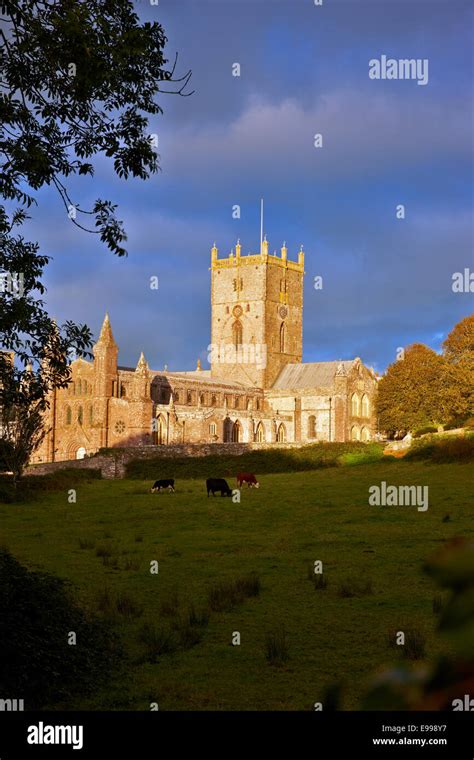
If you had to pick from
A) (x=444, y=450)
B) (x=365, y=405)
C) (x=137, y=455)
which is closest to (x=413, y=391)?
(x=365, y=405)

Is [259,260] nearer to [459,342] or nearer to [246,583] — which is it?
[459,342]

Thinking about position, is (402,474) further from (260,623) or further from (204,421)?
(204,421)

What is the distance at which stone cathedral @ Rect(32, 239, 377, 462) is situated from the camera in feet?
277

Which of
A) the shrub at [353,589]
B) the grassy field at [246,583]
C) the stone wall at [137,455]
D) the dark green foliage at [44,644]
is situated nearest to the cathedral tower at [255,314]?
the stone wall at [137,455]

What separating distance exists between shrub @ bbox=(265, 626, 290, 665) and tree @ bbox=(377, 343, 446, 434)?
58.7 m

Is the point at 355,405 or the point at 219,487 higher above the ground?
the point at 355,405

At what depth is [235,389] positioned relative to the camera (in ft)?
341

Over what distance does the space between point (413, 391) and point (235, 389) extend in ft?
100

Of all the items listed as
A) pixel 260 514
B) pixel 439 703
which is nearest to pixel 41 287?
pixel 439 703

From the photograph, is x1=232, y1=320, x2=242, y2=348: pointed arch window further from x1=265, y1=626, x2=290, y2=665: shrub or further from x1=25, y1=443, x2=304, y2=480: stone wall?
x1=265, y1=626, x2=290, y2=665: shrub

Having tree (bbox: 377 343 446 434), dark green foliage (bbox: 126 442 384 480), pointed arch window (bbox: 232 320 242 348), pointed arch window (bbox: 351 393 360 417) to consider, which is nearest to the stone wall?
dark green foliage (bbox: 126 442 384 480)

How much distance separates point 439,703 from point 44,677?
33.3 feet

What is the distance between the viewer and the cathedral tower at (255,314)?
380 feet

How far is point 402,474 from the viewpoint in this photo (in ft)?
132
